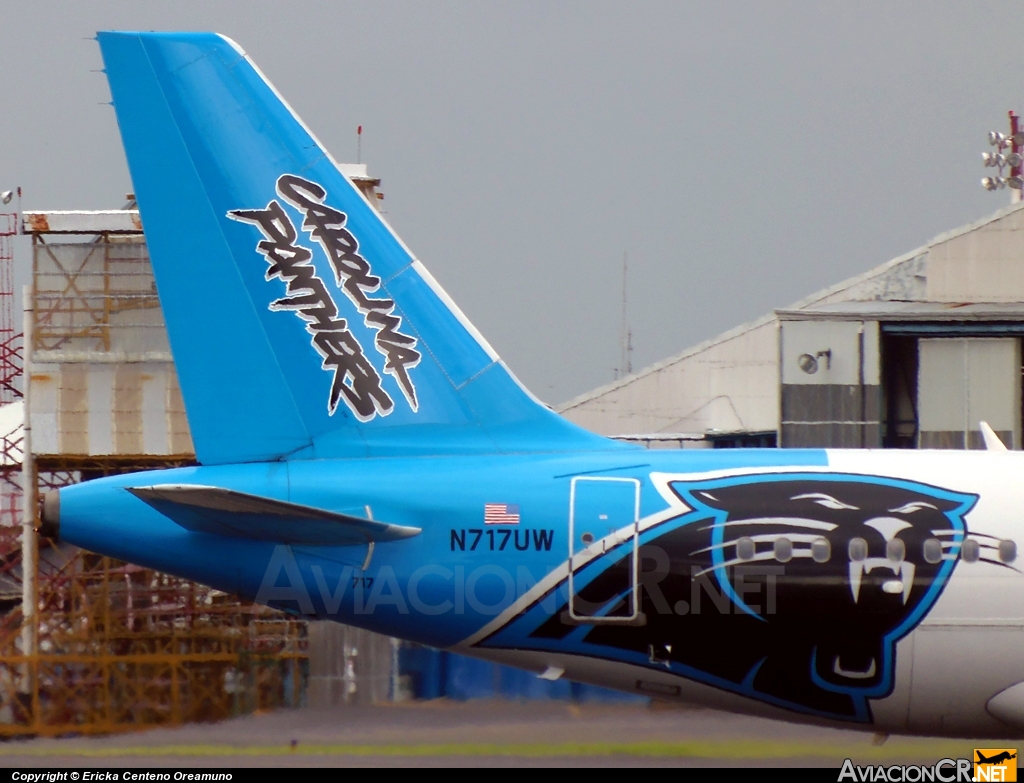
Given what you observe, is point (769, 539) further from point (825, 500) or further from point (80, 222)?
point (80, 222)

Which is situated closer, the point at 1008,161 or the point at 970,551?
the point at 970,551

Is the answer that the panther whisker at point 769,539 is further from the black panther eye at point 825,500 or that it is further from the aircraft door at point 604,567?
the aircraft door at point 604,567

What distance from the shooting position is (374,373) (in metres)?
14.1

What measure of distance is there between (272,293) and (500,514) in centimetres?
341

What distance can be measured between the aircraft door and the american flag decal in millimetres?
583

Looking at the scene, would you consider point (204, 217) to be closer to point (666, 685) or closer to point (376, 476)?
point (376, 476)

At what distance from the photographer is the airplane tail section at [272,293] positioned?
45.9 ft

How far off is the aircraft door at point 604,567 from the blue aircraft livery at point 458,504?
0.02 metres

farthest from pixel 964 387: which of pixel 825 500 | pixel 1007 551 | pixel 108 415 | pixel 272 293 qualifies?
pixel 108 415

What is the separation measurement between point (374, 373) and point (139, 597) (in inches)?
714

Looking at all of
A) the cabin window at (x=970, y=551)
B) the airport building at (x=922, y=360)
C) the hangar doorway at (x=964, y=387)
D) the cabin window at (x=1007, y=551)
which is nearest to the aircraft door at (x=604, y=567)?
the cabin window at (x=970, y=551)

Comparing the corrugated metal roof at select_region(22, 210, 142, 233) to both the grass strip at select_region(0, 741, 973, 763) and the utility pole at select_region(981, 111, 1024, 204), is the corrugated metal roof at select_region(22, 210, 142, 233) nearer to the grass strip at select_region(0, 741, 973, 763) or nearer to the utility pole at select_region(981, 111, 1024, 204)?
the grass strip at select_region(0, 741, 973, 763)

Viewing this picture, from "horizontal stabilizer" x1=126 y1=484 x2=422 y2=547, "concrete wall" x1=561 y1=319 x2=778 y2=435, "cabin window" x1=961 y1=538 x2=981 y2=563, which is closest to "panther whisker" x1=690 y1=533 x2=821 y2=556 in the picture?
"cabin window" x1=961 y1=538 x2=981 y2=563

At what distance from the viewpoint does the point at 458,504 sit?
44.0ft
